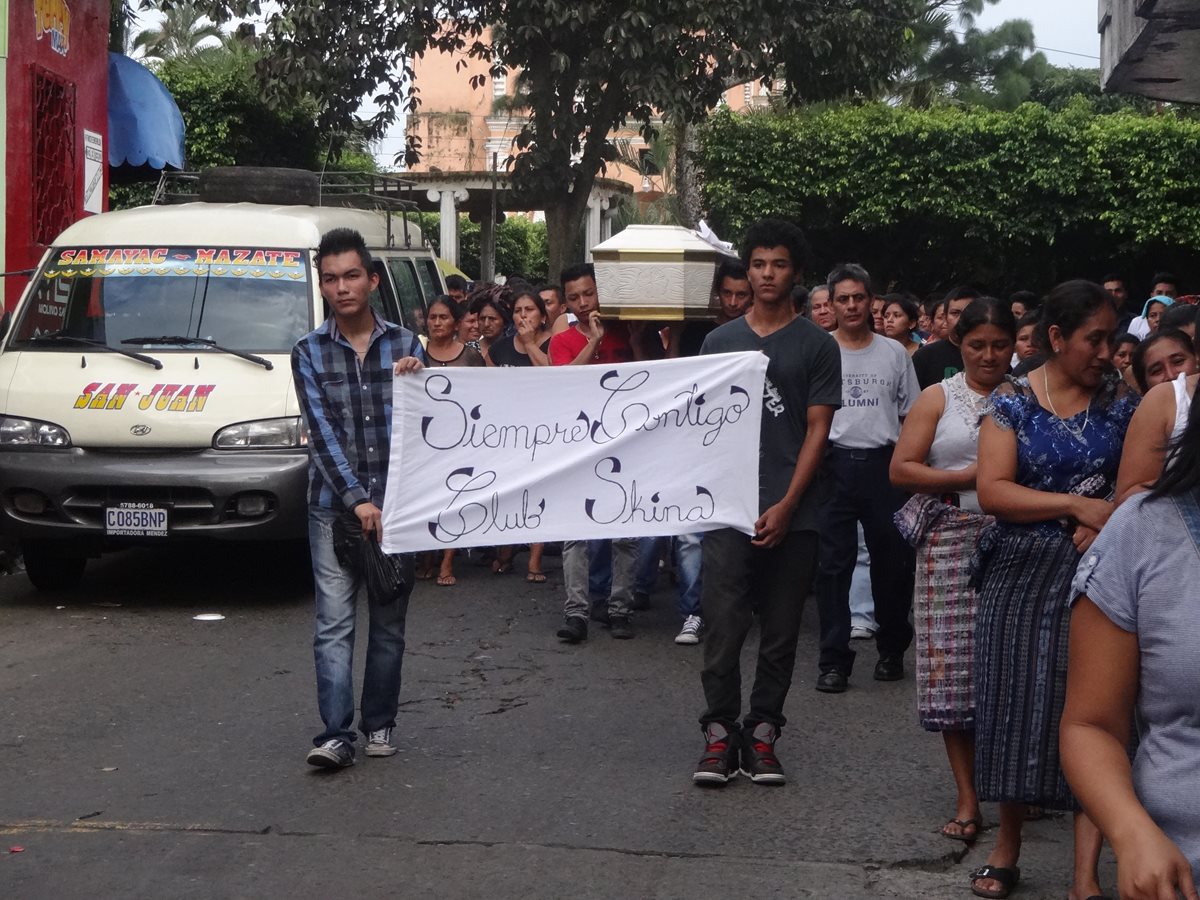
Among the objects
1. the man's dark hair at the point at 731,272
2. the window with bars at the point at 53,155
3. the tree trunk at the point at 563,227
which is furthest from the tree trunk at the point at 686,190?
the man's dark hair at the point at 731,272

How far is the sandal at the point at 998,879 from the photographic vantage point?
4766mm

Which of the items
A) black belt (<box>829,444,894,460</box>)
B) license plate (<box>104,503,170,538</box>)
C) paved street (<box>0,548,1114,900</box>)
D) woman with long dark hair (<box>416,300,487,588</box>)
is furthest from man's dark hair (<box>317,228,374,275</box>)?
woman with long dark hair (<box>416,300,487,588</box>)

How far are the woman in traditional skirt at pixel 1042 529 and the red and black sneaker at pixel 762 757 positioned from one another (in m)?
1.28

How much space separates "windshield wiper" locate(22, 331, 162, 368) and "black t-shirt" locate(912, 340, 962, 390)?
4.18m

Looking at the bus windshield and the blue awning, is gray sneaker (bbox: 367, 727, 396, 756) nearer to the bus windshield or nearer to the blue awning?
the bus windshield

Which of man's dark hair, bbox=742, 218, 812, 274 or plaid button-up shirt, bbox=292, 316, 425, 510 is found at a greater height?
man's dark hair, bbox=742, 218, 812, 274

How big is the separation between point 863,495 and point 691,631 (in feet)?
4.41

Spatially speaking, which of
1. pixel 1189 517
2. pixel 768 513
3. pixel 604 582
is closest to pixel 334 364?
pixel 768 513

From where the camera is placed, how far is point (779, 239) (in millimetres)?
5871

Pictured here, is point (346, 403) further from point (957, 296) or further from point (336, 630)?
point (957, 296)

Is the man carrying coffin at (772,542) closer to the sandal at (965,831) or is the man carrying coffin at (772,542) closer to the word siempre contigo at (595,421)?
the word siempre contigo at (595,421)

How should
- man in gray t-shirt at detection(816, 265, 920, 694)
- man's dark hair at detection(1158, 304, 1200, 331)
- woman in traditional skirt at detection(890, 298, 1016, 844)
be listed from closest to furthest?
1. woman in traditional skirt at detection(890, 298, 1016, 844)
2. man's dark hair at detection(1158, 304, 1200, 331)
3. man in gray t-shirt at detection(816, 265, 920, 694)

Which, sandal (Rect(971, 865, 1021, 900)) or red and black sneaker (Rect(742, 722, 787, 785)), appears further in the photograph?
red and black sneaker (Rect(742, 722, 787, 785))

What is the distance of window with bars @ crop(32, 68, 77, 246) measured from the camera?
13.9m
